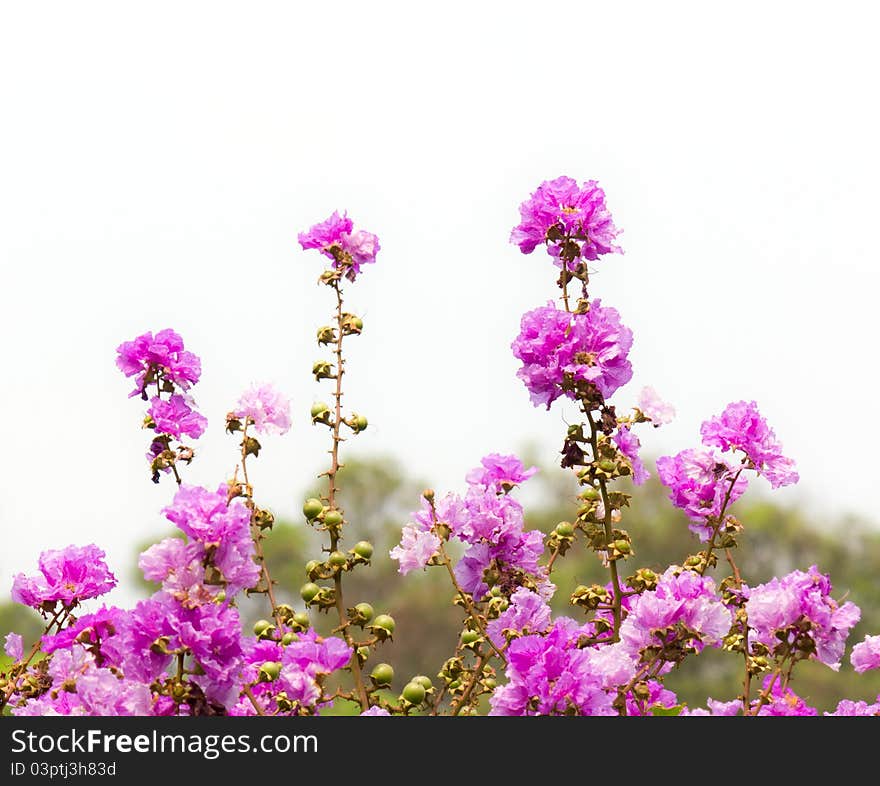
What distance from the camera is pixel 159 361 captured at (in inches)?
99.0

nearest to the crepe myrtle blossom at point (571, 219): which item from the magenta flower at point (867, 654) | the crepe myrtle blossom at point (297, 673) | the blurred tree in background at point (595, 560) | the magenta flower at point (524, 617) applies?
the magenta flower at point (524, 617)

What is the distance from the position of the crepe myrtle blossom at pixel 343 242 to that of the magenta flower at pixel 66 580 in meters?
0.79

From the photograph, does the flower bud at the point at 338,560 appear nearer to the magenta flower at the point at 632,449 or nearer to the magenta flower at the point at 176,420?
the magenta flower at the point at 176,420

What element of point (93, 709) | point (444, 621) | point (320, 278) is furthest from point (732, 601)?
point (444, 621)

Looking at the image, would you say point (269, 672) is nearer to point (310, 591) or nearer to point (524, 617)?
point (310, 591)

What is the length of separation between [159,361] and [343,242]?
47 centimetres

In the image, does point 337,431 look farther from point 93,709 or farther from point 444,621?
point 444,621

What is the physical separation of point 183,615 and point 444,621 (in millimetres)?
19422

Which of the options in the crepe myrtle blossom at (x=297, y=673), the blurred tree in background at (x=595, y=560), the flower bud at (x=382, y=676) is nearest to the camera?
the crepe myrtle blossom at (x=297, y=673)

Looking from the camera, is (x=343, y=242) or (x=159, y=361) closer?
(x=159, y=361)

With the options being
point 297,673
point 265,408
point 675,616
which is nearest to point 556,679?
point 675,616

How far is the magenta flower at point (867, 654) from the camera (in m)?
2.63

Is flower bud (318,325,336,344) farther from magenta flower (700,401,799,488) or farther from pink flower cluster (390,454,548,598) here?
magenta flower (700,401,799,488)

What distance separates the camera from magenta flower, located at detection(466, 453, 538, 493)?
2.64 meters
